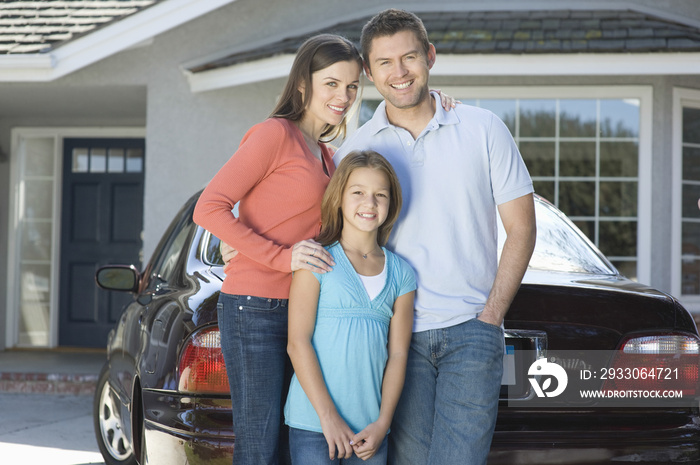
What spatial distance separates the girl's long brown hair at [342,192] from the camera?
2.45m

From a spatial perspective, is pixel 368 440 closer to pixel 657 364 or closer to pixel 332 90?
pixel 332 90

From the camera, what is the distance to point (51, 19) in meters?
7.70

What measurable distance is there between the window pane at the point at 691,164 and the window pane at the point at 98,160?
20.5 ft

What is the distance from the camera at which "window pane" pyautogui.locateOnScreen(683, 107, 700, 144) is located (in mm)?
7648

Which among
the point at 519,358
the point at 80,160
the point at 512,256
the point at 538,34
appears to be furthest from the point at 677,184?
the point at 80,160

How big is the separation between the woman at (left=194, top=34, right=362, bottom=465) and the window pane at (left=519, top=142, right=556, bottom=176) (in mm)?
5184

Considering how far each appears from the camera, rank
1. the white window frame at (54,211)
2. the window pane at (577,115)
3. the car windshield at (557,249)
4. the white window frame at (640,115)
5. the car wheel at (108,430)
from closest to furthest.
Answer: the car windshield at (557,249), the car wheel at (108,430), the white window frame at (640,115), the window pane at (577,115), the white window frame at (54,211)

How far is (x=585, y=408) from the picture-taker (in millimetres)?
2883

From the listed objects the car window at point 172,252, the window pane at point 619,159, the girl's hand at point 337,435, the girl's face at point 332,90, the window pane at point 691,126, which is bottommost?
the girl's hand at point 337,435

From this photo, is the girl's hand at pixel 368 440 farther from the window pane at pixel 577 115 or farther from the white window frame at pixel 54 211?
the white window frame at pixel 54 211

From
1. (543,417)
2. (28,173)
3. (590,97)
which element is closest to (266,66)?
(590,97)

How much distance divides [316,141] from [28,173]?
790cm

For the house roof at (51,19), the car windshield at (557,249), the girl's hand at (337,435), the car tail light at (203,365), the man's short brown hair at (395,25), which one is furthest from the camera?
the house roof at (51,19)

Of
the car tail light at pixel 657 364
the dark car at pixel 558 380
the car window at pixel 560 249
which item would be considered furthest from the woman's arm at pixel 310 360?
the car window at pixel 560 249
